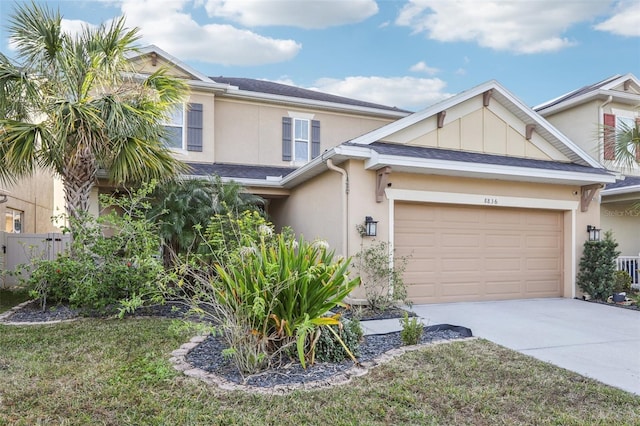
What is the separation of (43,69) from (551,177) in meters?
11.2

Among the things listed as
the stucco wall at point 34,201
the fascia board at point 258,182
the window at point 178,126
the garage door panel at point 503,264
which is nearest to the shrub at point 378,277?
the garage door panel at point 503,264

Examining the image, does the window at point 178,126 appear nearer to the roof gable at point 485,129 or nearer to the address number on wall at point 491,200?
the roof gable at point 485,129

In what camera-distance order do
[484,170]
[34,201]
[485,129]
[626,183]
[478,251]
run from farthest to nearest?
[34,201]
[626,183]
[485,129]
[478,251]
[484,170]

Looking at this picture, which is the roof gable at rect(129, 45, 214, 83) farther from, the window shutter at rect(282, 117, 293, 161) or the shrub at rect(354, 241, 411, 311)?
the shrub at rect(354, 241, 411, 311)

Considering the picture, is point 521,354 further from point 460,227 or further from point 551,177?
point 551,177

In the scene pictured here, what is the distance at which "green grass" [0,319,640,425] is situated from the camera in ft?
11.8

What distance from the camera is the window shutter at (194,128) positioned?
12.5 m

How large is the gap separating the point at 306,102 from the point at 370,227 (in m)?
6.78

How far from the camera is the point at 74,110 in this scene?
7.79 meters

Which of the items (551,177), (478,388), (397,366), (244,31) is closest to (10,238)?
(244,31)

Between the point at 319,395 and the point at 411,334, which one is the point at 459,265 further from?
the point at 319,395

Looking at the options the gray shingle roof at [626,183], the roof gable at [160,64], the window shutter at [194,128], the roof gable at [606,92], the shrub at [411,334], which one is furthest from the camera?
the roof gable at [606,92]

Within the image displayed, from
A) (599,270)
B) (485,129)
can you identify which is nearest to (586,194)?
(599,270)

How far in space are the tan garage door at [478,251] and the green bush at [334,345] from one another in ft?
13.4
